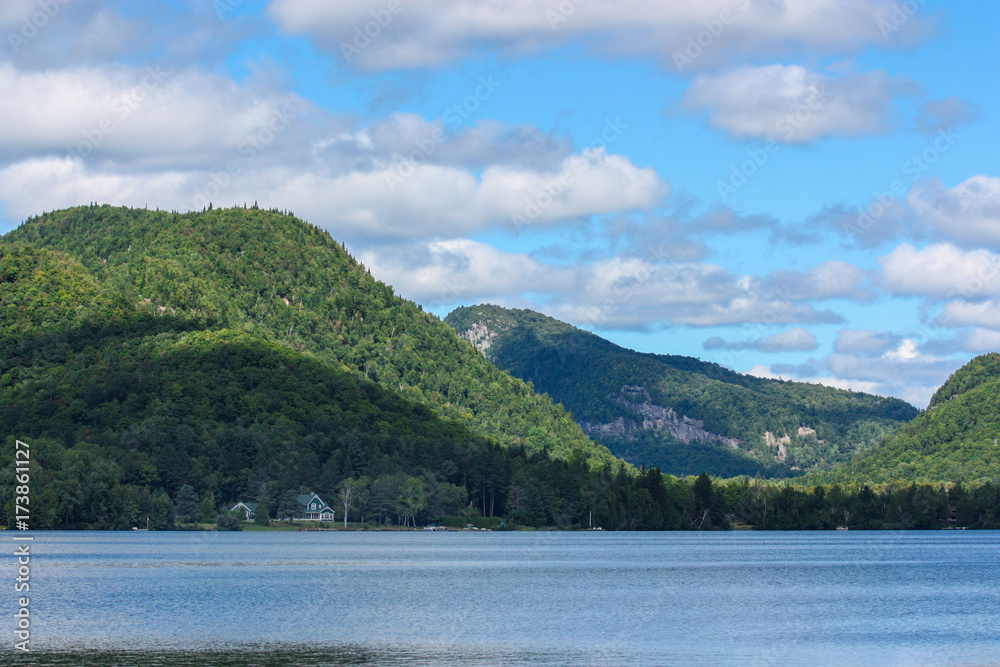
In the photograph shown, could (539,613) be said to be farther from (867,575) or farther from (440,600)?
(867,575)

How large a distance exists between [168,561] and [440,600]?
48910mm

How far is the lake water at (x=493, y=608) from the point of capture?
6103 cm

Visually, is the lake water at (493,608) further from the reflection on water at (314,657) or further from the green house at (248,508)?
the green house at (248,508)

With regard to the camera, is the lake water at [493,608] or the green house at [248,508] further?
the green house at [248,508]

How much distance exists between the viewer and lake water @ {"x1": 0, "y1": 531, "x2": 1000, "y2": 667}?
61.0m

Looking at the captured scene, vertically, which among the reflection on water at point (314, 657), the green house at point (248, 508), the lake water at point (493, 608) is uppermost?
the green house at point (248, 508)

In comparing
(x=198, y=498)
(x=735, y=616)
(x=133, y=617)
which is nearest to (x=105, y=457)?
(x=198, y=498)

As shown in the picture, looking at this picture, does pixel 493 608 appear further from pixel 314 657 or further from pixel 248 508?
pixel 248 508

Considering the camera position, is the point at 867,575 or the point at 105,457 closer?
the point at 867,575

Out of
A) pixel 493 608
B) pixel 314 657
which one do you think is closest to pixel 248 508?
pixel 493 608

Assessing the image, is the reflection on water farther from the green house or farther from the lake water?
the green house

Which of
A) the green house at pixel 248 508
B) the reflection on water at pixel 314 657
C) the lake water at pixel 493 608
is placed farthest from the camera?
the green house at pixel 248 508

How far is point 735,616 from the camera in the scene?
260ft

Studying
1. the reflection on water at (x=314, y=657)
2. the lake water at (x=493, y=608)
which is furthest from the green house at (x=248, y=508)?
the reflection on water at (x=314, y=657)
